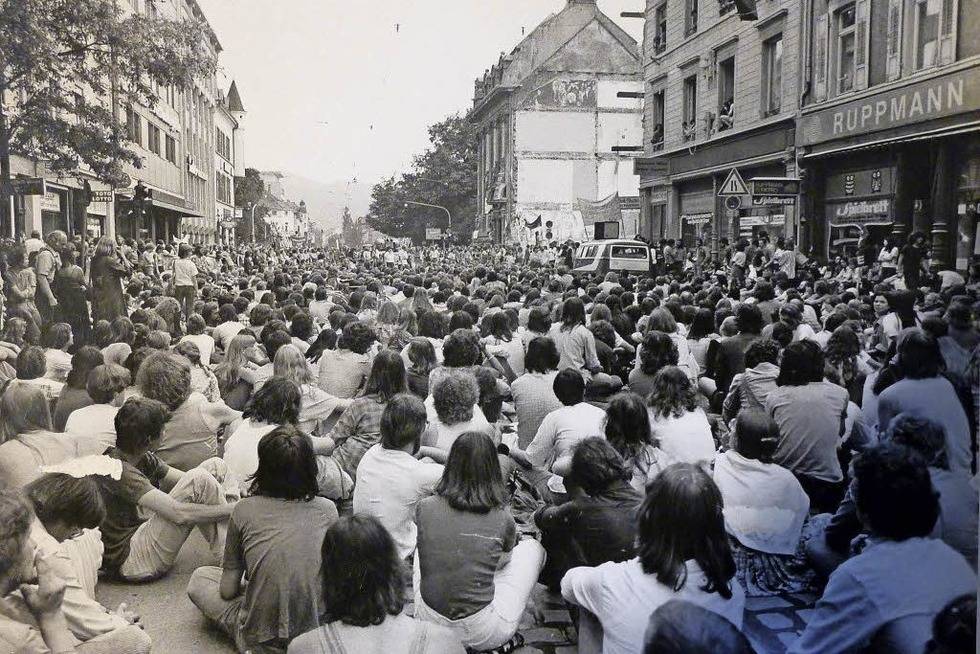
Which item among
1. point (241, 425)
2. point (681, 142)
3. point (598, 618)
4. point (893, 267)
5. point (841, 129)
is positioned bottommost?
point (598, 618)

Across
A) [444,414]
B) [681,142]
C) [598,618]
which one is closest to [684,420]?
[444,414]

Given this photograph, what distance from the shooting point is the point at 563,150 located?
15422 mm

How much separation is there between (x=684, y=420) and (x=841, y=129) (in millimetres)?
4697

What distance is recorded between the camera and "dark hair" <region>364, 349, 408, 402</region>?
5.33 metres

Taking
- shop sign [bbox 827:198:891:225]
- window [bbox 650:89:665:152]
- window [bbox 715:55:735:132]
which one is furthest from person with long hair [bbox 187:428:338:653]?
window [bbox 650:89:665:152]

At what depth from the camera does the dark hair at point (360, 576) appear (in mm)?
2660

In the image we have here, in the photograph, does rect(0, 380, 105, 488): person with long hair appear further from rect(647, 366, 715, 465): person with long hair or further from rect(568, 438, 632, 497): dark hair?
rect(647, 366, 715, 465): person with long hair

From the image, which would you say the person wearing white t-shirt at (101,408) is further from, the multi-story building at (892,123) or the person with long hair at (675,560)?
the multi-story building at (892,123)

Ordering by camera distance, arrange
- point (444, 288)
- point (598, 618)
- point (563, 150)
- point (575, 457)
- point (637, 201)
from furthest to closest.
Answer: point (637, 201) < point (563, 150) < point (444, 288) < point (575, 457) < point (598, 618)

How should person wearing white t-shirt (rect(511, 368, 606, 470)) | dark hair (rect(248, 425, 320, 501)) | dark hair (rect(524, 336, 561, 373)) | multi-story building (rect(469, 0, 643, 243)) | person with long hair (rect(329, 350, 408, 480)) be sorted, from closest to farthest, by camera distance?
dark hair (rect(248, 425, 320, 501)), person wearing white t-shirt (rect(511, 368, 606, 470)), person with long hair (rect(329, 350, 408, 480)), dark hair (rect(524, 336, 561, 373)), multi-story building (rect(469, 0, 643, 243))

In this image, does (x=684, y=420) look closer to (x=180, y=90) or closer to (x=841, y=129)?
(x=180, y=90)

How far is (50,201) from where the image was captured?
472cm

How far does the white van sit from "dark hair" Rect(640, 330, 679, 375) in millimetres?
13631

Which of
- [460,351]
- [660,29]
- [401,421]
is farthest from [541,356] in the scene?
[660,29]
